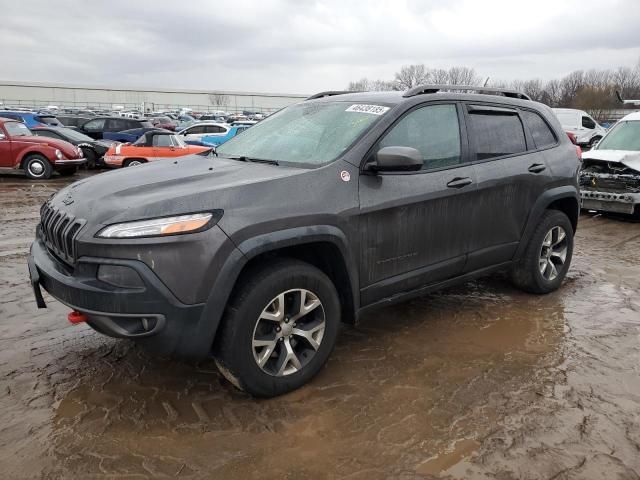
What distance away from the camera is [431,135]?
3846mm

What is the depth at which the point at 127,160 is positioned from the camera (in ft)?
46.0

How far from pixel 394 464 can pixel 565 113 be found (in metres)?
22.1

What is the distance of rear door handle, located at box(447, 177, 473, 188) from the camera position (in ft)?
12.5

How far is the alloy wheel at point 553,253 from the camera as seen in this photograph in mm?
4859

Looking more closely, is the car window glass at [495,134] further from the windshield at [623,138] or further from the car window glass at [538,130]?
the windshield at [623,138]

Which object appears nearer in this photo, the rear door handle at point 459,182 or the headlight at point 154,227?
the headlight at point 154,227

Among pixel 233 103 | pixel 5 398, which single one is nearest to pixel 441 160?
pixel 5 398

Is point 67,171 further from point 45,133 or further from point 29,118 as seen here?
point 29,118

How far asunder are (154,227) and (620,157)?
8.58 meters

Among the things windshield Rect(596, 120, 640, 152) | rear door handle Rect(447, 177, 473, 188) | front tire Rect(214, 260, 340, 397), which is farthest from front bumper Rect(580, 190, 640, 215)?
front tire Rect(214, 260, 340, 397)

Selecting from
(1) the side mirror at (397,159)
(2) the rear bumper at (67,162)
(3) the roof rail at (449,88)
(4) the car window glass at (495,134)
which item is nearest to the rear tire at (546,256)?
(4) the car window glass at (495,134)

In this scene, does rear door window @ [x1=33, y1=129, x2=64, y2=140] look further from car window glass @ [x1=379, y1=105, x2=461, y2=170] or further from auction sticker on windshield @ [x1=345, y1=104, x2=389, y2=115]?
car window glass @ [x1=379, y1=105, x2=461, y2=170]

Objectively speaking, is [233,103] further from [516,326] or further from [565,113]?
[516,326]

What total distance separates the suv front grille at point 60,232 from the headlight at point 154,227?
0.79ft
